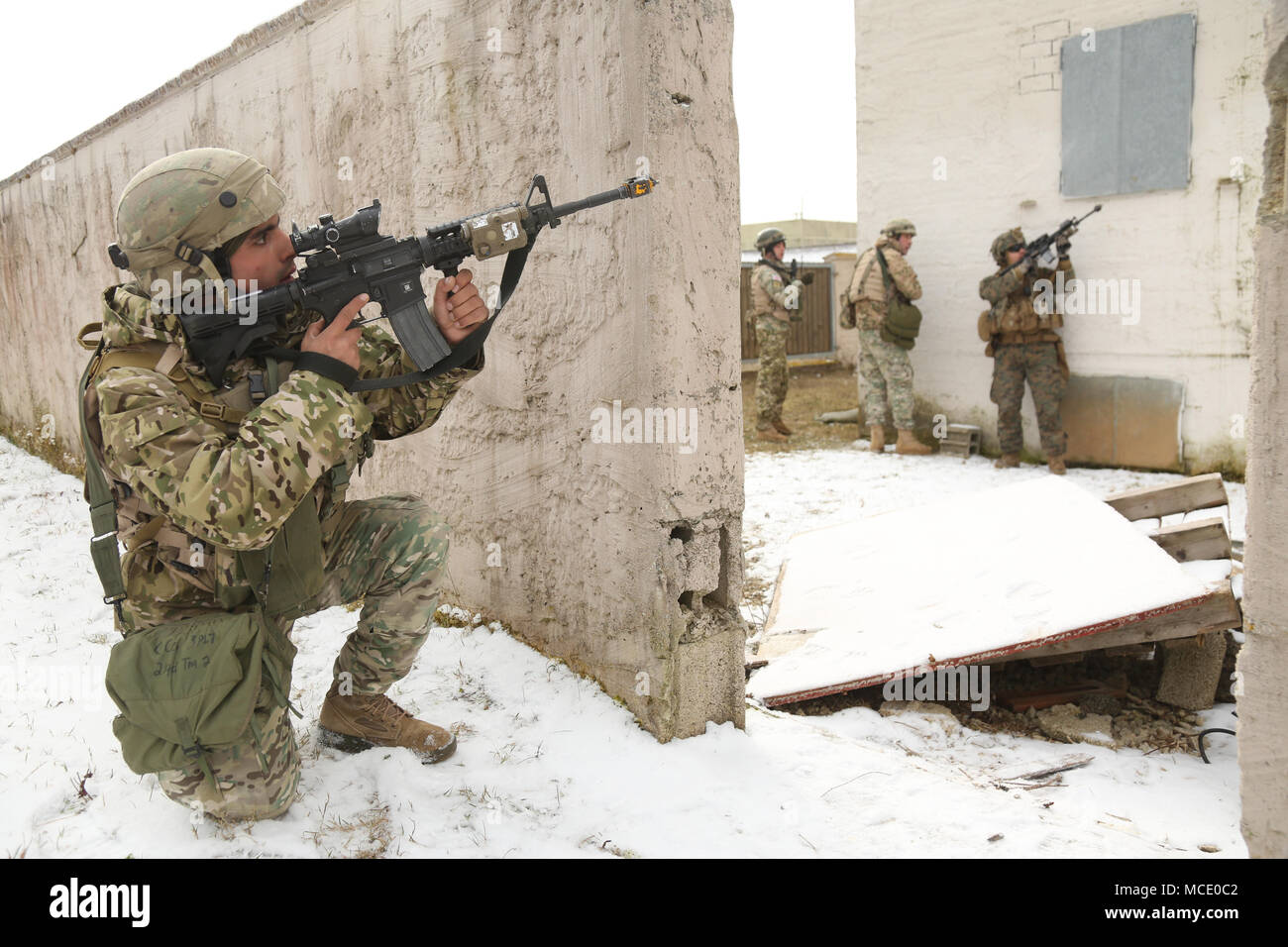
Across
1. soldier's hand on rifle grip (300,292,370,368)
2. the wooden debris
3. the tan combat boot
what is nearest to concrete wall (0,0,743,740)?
soldier's hand on rifle grip (300,292,370,368)

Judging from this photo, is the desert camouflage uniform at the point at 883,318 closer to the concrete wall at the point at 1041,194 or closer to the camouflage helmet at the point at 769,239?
the concrete wall at the point at 1041,194

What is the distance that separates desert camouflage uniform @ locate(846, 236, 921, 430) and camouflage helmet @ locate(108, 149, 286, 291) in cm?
608

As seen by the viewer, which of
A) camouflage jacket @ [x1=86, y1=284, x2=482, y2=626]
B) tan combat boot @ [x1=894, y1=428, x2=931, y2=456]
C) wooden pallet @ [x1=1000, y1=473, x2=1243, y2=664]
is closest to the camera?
camouflage jacket @ [x1=86, y1=284, x2=482, y2=626]

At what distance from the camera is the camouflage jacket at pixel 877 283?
7285 millimetres

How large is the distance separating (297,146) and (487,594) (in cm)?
213

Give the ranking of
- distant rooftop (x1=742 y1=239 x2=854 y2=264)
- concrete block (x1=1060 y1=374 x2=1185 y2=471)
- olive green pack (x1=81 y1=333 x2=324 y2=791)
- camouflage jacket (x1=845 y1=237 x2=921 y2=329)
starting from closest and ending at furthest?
1. olive green pack (x1=81 y1=333 x2=324 y2=791)
2. concrete block (x1=1060 y1=374 x2=1185 y2=471)
3. camouflage jacket (x1=845 y1=237 x2=921 y2=329)
4. distant rooftop (x1=742 y1=239 x2=854 y2=264)

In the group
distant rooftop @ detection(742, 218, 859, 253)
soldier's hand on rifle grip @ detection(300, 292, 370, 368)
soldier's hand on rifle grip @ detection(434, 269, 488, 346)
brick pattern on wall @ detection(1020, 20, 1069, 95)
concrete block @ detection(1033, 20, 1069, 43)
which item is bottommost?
soldier's hand on rifle grip @ detection(300, 292, 370, 368)

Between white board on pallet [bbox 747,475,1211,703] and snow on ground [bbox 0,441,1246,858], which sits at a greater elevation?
white board on pallet [bbox 747,475,1211,703]

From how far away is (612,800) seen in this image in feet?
7.10

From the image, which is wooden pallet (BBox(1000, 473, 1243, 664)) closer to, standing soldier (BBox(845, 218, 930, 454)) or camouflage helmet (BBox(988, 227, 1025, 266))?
camouflage helmet (BBox(988, 227, 1025, 266))

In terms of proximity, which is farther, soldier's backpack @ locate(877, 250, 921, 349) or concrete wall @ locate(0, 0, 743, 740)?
soldier's backpack @ locate(877, 250, 921, 349)

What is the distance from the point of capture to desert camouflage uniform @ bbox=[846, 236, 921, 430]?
24.0 ft

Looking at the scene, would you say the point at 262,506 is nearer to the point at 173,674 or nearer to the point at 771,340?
the point at 173,674
